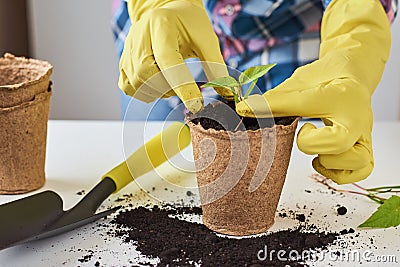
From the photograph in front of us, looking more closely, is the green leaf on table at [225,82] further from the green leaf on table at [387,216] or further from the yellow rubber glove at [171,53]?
the green leaf on table at [387,216]

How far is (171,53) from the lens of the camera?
845 mm

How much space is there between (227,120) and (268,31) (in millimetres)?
633

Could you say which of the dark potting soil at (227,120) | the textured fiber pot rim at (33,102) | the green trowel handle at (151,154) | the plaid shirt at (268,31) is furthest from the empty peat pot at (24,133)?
the plaid shirt at (268,31)

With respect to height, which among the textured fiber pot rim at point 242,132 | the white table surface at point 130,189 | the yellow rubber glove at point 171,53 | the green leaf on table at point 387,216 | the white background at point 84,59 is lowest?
the white background at point 84,59

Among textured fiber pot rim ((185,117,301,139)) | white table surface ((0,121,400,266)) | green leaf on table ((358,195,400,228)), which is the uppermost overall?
textured fiber pot rim ((185,117,301,139))

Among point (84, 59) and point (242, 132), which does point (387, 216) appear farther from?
point (84, 59)

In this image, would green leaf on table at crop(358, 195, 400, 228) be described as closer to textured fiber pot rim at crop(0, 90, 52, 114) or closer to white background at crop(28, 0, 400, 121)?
textured fiber pot rim at crop(0, 90, 52, 114)

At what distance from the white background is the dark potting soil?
1.35 metres

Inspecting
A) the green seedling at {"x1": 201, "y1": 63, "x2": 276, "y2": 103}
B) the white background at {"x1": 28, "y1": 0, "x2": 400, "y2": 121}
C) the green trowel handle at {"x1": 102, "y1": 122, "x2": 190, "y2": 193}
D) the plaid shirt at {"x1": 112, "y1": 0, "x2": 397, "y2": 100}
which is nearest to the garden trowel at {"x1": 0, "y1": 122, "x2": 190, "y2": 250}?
the green trowel handle at {"x1": 102, "y1": 122, "x2": 190, "y2": 193}

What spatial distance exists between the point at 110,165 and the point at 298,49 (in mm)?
542

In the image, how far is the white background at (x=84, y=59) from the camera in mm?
2090

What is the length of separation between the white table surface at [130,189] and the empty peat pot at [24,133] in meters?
0.02

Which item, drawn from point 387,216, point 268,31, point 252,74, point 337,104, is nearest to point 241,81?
point 252,74

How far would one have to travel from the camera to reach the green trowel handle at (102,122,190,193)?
39.1 inches
